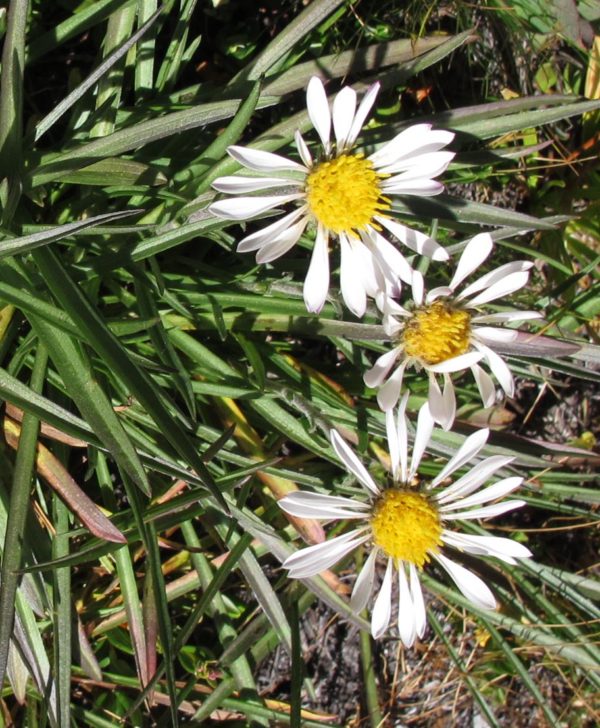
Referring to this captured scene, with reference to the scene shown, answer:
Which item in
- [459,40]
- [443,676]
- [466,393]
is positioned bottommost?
[443,676]

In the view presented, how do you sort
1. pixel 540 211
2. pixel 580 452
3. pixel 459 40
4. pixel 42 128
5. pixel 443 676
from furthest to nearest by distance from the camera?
pixel 443 676, pixel 540 211, pixel 580 452, pixel 459 40, pixel 42 128

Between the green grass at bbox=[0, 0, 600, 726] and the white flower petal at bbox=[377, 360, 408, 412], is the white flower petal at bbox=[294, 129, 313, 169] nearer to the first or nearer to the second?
the green grass at bbox=[0, 0, 600, 726]

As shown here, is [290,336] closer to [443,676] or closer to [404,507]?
[404,507]

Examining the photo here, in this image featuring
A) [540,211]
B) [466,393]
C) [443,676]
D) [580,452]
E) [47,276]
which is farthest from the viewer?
[443,676]

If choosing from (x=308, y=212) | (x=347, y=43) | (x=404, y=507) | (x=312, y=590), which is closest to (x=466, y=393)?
(x=404, y=507)

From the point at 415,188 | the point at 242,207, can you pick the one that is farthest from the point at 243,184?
the point at 415,188

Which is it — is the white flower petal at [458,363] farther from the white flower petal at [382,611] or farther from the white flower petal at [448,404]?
the white flower petal at [382,611]

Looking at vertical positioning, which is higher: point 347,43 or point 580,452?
point 347,43

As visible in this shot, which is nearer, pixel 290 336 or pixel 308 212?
pixel 308 212

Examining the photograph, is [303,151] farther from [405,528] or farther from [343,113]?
[405,528]
